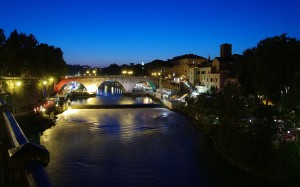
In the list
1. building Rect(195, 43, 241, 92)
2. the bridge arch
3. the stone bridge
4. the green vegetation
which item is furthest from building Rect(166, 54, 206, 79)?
the green vegetation

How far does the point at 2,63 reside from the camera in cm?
2005

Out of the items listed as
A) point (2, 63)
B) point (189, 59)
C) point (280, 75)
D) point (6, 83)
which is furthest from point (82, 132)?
point (189, 59)

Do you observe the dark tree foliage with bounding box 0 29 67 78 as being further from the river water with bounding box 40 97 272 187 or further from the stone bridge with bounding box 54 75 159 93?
the stone bridge with bounding box 54 75 159 93

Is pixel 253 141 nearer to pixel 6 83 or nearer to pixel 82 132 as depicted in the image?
pixel 82 132

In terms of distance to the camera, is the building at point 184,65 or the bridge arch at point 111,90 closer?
the building at point 184,65

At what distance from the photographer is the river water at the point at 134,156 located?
1101cm

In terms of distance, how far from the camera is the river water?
1101 cm

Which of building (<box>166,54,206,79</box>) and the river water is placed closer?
the river water

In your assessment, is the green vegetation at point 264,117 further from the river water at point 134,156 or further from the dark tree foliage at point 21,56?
the dark tree foliage at point 21,56

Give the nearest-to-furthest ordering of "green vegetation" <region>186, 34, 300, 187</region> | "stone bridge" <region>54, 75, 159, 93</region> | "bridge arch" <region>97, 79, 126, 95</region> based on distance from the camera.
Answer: "green vegetation" <region>186, 34, 300, 187</region> → "stone bridge" <region>54, 75, 159, 93</region> → "bridge arch" <region>97, 79, 126, 95</region>

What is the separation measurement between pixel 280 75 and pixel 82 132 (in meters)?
11.8

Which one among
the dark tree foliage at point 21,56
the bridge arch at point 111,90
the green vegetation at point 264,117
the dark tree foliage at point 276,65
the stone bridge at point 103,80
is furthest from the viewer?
the bridge arch at point 111,90

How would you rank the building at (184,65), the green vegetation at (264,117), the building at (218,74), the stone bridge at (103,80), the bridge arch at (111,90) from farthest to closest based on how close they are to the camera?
the bridge arch at (111,90) < the building at (184,65) < the stone bridge at (103,80) < the building at (218,74) < the green vegetation at (264,117)

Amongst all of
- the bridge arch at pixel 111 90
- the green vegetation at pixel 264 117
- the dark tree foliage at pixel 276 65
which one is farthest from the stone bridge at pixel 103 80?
the dark tree foliage at pixel 276 65
